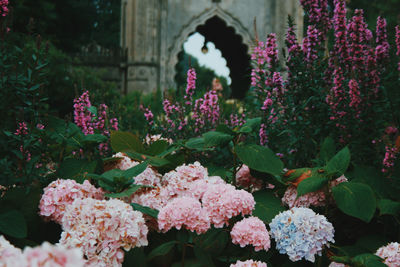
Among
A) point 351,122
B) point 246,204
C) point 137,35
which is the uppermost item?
point 137,35

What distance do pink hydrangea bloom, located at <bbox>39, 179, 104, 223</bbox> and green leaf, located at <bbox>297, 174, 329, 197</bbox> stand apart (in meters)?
1.09

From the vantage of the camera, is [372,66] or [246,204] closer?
[246,204]

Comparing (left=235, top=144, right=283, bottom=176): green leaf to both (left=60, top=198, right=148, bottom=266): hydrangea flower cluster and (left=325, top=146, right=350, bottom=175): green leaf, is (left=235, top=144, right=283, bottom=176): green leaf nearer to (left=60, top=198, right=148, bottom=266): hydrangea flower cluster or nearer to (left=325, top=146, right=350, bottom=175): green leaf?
(left=325, top=146, right=350, bottom=175): green leaf

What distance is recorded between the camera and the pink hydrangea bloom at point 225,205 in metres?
1.79

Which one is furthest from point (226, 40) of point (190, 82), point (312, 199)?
point (312, 199)

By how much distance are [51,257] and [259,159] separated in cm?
152

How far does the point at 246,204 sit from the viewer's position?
1.83 meters

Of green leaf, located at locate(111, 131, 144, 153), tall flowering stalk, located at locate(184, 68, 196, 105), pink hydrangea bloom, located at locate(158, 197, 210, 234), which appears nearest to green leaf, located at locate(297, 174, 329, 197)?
pink hydrangea bloom, located at locate(158, 197, 210, 234)

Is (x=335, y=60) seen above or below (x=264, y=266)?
above

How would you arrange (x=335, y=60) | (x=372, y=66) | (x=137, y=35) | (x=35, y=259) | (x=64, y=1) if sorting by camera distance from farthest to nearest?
1. (x=64, y=1)
2. (x=137, y=35)
3. (x=372, y=66)
4. (x=335, y=60)
5. (x=35, y=259)

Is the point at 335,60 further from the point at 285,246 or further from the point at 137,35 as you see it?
the point at 137,35

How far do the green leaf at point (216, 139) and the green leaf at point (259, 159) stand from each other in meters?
0.08

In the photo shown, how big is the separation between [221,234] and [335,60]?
6.78 ft

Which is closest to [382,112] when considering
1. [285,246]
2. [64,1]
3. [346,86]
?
[346,86]
